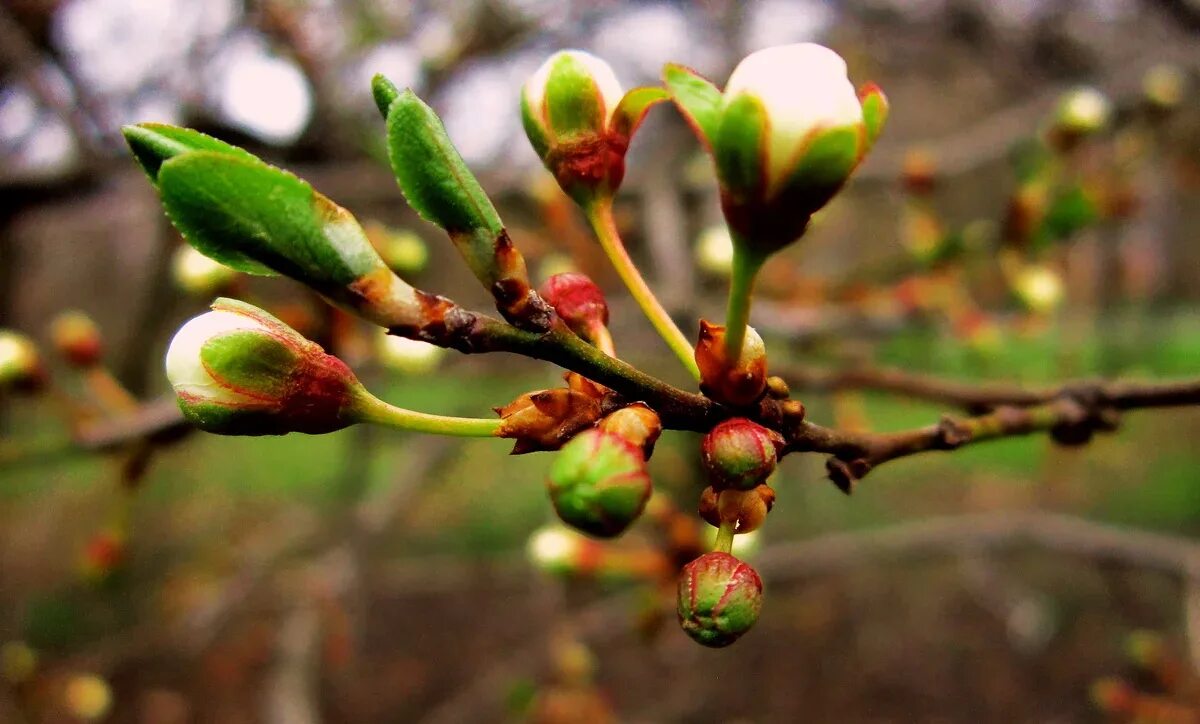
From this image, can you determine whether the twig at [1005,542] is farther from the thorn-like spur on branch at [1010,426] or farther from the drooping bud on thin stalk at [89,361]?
the drooping bud on thin stalk at [89,361]

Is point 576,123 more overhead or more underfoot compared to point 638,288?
more overhead

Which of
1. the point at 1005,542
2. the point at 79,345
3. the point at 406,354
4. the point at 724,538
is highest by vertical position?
the point at 724,538

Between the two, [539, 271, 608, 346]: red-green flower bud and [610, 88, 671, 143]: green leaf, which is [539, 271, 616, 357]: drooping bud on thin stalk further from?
[610, 88, 671, 143]: green leaf

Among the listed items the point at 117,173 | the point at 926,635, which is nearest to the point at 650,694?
the point at 926,635

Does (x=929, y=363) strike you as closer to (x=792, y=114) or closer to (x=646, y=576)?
(x=646, y=576)

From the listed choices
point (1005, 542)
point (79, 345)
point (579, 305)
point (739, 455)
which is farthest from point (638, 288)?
point (1005, 542)

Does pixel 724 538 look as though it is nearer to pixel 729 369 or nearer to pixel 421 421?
pixel 729 369

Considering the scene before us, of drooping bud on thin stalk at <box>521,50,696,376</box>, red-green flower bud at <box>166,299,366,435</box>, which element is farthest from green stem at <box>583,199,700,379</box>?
red-green flower bud at <box>166,299,366,435</box>
